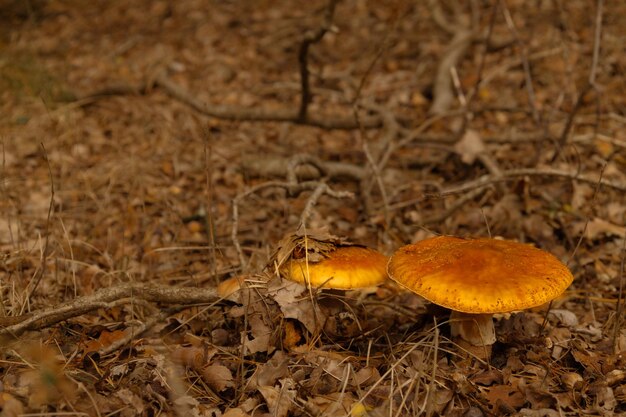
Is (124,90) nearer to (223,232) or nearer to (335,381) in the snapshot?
(223,232)

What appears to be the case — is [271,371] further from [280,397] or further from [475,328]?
[475,328]

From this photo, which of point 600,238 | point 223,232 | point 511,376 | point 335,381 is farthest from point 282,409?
point 600,238

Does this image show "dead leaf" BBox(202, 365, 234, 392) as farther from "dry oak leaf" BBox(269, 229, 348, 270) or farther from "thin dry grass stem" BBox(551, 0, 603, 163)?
"thin dry grass stem" BBox(551, 0, 603, 163)

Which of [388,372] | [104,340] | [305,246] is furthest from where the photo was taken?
[104,340]

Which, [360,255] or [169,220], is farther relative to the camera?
[169,220]

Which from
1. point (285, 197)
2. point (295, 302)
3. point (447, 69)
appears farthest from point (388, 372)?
point (447, 69)

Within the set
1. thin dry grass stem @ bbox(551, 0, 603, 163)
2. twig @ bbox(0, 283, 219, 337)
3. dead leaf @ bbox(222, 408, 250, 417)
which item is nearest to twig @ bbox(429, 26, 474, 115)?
thin dry grass stem @ bbox(551, 0, 603, 163)

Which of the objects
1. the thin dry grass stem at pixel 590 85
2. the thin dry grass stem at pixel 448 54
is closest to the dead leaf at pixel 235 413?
the thin dry grass stem at pixel 590 85
